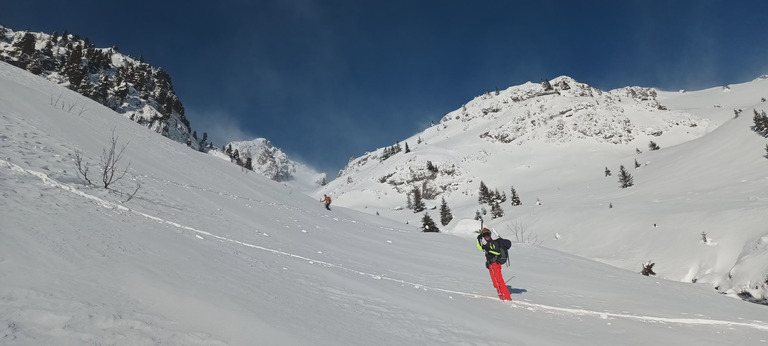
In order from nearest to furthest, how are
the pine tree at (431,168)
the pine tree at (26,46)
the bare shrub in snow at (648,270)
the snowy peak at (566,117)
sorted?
the bare shrub in snow at (648,270) → the pine tree at (26,46) → the snowy peak at (566,117) → the pine tree at (431,168)

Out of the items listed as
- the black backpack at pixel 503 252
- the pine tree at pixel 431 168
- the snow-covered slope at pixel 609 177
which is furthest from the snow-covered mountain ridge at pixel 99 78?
the black backpack at pixel 503 252

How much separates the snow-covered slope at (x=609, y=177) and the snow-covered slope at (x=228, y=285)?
9.21 meters

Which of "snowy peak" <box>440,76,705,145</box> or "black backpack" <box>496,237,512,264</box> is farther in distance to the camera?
"snowy peak" <box>440,76,705,145</box>

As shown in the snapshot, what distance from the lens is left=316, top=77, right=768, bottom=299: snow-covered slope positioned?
710 inches

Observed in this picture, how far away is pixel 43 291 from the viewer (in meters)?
2.68

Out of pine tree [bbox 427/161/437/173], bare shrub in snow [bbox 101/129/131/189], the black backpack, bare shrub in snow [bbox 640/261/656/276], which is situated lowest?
bare shrub in snow [bbox 101/129/131/189]

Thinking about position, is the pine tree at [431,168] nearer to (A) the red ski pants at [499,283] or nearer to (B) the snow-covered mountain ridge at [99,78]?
(B) the snow-covered mountain ridge at [99,78]

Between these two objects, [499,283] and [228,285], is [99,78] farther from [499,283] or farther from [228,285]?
[499,283]

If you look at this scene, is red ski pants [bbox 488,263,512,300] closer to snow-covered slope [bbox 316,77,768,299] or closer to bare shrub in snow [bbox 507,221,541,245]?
snow-covered slope [bbox 316,77,768,299]

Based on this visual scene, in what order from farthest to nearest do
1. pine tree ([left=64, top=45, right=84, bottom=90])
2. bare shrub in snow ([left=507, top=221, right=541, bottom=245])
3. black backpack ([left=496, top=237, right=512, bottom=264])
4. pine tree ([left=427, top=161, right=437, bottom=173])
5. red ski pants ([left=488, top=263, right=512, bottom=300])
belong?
1. pine tree ([left=427, top=161, right=437, bottom=173])
2. pine tree ([left=64, top=45, right=84, bottom=90])
3. bare shrub in snow ([left=507, top=221, right=541, bottom=245])
4. black backpack ([left=496, top=237, right=512, bottom=264])
5. red ski pants ([left=488, top=263, right=512, bottom=300])

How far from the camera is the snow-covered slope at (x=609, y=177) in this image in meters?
18.0

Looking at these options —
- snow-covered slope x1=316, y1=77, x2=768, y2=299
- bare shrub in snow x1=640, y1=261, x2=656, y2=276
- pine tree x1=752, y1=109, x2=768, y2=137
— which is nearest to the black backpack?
snow-covered slope x1=316, y1=77, x2=768, y2=299

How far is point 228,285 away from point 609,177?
191 feet

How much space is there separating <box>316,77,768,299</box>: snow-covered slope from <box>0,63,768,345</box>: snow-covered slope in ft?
30.2
